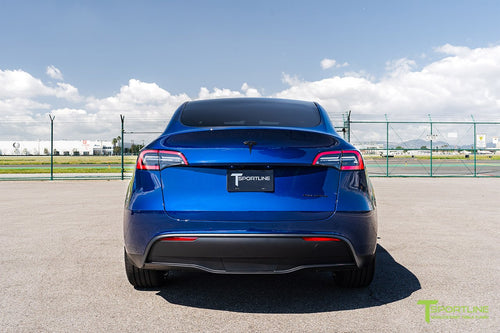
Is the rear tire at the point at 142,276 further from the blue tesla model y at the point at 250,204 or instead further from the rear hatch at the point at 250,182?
the rear hatch at the point at 250,182

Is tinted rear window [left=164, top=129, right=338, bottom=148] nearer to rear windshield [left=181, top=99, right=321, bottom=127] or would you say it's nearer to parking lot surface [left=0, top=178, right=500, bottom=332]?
rear windshield [left=181, top=99, right=321, bottom=127]

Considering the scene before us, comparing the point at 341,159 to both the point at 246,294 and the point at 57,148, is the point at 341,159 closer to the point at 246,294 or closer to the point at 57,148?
the point at 246,294

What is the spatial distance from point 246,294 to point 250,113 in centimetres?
156

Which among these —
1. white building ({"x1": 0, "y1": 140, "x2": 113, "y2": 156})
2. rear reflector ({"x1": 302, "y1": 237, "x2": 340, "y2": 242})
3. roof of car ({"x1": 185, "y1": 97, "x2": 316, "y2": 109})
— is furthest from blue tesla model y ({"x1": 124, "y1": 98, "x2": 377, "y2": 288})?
white building ({"x1": 0, "y1": 140, "x2": 113, "y2": 156})

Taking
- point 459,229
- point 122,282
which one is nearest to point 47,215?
point 122,282

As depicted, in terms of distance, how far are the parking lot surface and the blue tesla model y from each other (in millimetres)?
359

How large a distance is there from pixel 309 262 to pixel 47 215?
6.60 metres

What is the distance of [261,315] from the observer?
2869 millimetres

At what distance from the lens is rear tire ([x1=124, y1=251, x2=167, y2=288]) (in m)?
3.29

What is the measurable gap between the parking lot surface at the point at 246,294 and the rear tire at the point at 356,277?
0.22 ft

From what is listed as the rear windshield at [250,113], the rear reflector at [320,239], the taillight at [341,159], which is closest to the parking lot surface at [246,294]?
the rear reflector at [320,239]

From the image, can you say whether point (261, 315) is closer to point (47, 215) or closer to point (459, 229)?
point (459, 229)

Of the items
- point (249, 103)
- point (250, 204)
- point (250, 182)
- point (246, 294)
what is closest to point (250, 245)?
point (250, 204)

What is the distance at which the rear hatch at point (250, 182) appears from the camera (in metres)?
2.72
